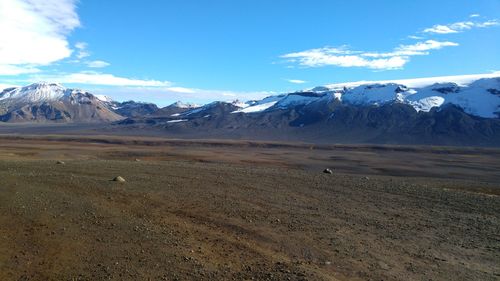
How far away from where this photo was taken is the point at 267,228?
1667cm

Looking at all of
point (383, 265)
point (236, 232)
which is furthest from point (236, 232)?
point (383, 265)

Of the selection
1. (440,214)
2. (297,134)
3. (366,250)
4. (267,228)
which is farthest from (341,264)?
(297,134)

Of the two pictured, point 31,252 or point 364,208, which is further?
point 364,208

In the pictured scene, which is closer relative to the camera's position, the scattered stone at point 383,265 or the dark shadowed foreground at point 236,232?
the dark shadowed foreground at point 236,232

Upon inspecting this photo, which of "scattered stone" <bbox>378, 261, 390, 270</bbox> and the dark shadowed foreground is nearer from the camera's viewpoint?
the dark shadowed foreground

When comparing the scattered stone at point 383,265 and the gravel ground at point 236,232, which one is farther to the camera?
the scattered stone at point 383,265

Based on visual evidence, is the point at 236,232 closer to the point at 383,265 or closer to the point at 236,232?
the point at 236,232

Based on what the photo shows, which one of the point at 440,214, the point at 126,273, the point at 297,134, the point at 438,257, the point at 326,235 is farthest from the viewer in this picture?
the point at 297,134

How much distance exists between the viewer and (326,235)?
1611 centimetres

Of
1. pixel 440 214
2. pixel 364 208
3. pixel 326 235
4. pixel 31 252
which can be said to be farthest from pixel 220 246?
pixel 440 214

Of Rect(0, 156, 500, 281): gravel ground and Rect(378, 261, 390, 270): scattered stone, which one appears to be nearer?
Rect(0, 156, 500, 281): gravel ground

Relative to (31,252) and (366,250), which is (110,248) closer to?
(31,252)

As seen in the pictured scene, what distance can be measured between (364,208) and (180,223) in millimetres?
8190

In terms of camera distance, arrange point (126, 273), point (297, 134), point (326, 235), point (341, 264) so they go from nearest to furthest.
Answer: point (126, 273), point (341, 264), point (326, 235), point (297, 134)
